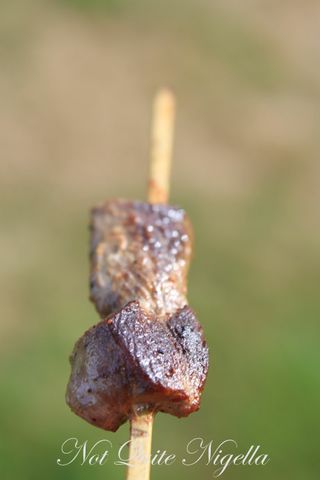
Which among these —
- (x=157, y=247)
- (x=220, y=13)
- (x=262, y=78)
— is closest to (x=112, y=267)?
(x=157, y=247)

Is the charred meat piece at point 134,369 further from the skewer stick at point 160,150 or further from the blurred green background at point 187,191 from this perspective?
the blurred green background at point 187,191

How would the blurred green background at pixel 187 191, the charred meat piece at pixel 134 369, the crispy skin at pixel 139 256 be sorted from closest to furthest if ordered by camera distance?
the charred meat piece at pixel 134 369 < the crispy skin at pixel 139 256 < the blurred green background at pixel 187 191

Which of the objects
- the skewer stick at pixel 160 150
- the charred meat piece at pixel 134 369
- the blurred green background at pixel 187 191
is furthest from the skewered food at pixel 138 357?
the blurred green background at pixel 187 191

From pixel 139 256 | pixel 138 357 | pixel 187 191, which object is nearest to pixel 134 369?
pixel 138 357

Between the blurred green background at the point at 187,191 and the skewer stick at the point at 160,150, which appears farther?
the blurred green background at the point at 187,191

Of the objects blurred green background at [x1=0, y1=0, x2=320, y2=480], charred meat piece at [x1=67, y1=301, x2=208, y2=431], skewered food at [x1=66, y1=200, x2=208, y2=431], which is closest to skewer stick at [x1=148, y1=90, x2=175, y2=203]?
skewered food at [x1=66, y1=200, x2=208, y2=431]

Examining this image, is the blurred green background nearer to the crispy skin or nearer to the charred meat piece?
the crispy skin
